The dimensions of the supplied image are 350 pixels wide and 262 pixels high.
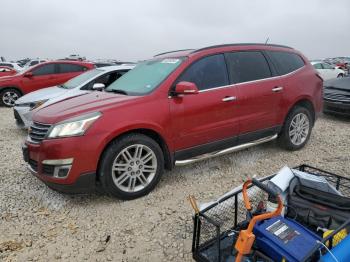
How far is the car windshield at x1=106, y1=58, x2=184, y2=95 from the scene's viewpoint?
13.1 ft

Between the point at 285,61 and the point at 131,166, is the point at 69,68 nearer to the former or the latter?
the point at 285,61

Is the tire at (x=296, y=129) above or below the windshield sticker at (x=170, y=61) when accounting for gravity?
below

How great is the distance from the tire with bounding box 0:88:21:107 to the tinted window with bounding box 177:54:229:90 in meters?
8.08

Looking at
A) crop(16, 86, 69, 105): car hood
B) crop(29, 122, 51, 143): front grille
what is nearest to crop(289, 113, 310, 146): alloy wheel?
crop(29, 122, 51, 143): front grille

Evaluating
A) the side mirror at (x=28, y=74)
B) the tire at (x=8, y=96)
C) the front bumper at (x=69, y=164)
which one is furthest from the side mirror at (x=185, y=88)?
the tire at (x=8, y=96)

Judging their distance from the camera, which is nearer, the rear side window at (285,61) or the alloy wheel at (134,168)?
the alloy wheel at (134,168)

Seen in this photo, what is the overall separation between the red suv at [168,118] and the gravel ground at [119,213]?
274mm

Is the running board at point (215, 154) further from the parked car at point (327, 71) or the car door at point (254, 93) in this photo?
the parked car at point (327, 71)

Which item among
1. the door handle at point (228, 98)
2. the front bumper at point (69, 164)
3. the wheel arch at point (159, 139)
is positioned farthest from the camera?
the door handle at point (228, 98)

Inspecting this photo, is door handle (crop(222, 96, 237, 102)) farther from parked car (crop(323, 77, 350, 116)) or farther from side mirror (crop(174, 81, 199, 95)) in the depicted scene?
parked car (crop(323, 77, 350, 116))

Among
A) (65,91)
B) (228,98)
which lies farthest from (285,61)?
(65,91)

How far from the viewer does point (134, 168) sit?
3.62 metres

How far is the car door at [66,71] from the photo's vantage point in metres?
10.5

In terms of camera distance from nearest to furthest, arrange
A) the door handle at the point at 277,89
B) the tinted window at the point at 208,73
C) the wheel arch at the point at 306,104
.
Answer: the tinted window at the point at 208,73, the door handle at the point at 277,89, the wheel arch at the point at 306,104
